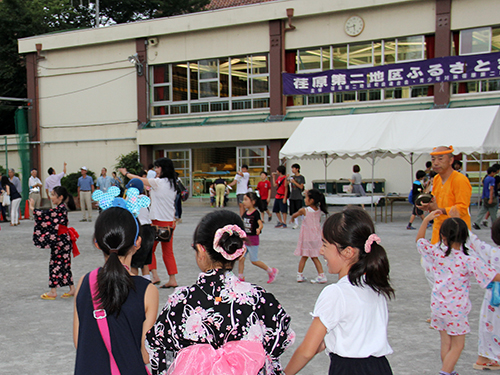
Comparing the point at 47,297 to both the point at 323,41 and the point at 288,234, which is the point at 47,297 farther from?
the point at 323,41

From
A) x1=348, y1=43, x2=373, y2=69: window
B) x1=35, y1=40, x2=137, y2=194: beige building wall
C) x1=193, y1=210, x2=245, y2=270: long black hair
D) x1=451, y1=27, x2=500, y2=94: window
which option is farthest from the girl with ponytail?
x1=35, y1=40, x2=137, y2=194: beige building wall

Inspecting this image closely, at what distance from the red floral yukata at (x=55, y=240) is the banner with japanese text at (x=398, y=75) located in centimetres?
1458

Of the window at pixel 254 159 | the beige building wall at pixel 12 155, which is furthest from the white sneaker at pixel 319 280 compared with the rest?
the beige building wall at pixel 12 155

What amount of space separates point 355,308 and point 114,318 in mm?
1104

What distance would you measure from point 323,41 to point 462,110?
27.4 feet

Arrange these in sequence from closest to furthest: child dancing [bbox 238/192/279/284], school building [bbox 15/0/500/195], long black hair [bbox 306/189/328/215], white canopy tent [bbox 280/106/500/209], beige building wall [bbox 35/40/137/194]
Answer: child dancing [bbox 238/192/279/284] → long black hair [bbox 306/189/328/215] → white canopy tent [bbox 280/106/500/209] → school building [bbox 15/0/500/195] → beige building wall [bbox 35/40/137/194]

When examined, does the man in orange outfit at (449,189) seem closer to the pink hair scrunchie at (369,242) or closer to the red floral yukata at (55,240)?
the pink hair scrunchie at (369,242)

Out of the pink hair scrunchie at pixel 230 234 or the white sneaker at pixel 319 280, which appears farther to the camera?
the white sneaker at pixel 319 280

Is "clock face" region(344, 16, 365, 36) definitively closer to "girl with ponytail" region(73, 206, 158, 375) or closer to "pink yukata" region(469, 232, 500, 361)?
"pink yukata" region(469, 232, 500, 361)

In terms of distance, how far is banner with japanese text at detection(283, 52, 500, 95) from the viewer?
16.5m

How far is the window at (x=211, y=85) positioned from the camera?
21922mm

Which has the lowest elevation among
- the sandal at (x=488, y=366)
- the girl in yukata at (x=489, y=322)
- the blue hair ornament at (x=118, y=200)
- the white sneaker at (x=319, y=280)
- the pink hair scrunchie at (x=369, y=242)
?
the white sneaker at (x=319, y=280)

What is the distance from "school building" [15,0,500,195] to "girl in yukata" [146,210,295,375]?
1687 centimetres

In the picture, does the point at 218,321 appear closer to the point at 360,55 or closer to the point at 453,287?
the point at 453,287
